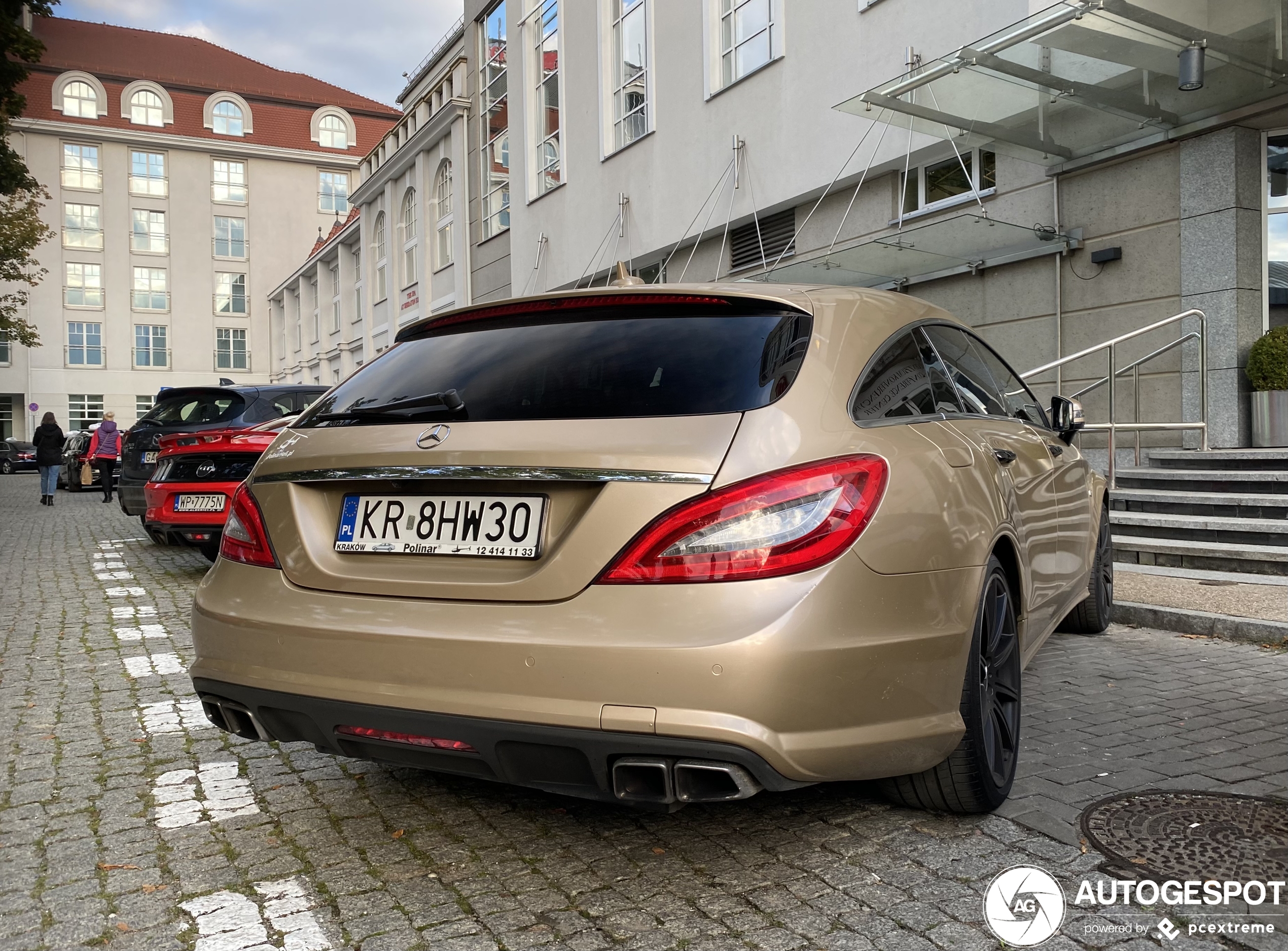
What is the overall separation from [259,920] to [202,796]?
1092 millimetres

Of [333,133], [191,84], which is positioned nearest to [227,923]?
[333,133]

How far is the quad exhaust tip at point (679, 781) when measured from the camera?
7.84 ft

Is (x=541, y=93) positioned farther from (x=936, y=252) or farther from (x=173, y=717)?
(x=173, y=717)

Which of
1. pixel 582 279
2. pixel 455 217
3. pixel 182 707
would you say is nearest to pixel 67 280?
pixel 455 217

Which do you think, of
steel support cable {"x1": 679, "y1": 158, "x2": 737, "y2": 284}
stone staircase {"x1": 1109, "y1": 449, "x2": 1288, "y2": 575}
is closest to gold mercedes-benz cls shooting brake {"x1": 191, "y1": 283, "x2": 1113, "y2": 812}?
stone staircase {"x1": 1109, "y1": 449, "x2": 1288, "y2": 575}

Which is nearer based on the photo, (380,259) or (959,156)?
(959,156)

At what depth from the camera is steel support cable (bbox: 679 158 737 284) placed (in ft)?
55.7

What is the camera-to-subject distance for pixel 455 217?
31203mm

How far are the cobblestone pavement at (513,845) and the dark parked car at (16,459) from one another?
4252 centimetres

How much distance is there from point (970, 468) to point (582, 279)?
19.5 meters

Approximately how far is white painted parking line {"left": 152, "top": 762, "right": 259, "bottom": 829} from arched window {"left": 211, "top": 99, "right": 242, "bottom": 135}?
67623mm

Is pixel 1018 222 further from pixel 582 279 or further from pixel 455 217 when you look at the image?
pixel 455 217

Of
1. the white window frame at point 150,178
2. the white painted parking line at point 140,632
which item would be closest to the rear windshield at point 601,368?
the white painted parking line at point 140,632

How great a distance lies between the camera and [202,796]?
141 inches
